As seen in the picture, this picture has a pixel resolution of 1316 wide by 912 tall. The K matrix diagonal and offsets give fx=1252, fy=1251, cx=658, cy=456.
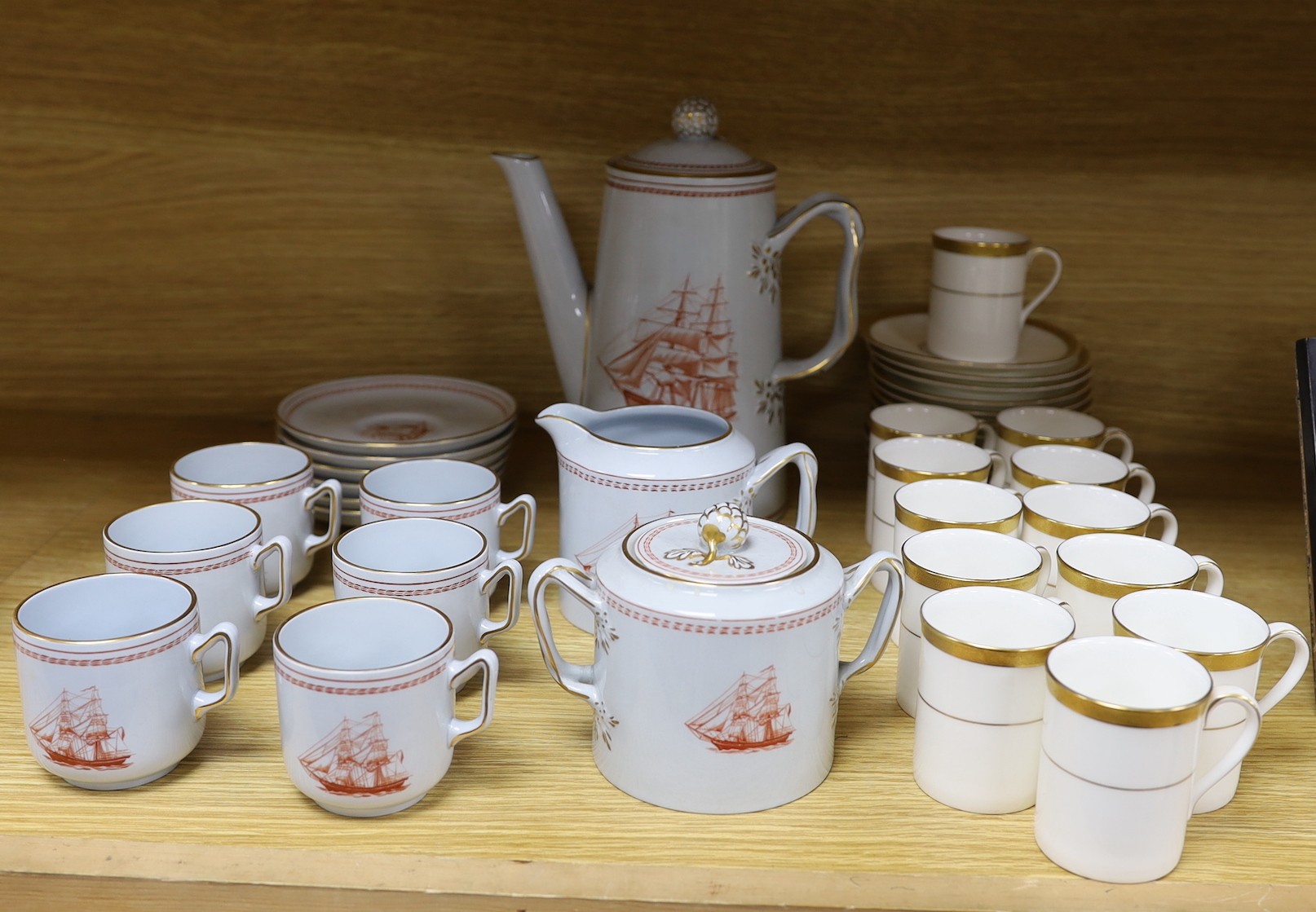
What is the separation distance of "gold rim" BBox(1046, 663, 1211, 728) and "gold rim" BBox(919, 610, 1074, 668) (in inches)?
1.7

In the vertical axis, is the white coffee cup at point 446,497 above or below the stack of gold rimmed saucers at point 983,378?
below

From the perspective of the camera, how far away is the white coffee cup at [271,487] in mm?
842

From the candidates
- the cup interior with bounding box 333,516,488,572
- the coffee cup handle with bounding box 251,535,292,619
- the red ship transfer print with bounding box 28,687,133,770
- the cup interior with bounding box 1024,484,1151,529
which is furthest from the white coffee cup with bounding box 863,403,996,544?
the red ship transfer print with bounding box 28,687,133,770

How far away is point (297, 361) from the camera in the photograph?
3.73 feet

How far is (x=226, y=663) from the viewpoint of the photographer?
67cm

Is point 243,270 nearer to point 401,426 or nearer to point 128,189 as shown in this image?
point 128,189

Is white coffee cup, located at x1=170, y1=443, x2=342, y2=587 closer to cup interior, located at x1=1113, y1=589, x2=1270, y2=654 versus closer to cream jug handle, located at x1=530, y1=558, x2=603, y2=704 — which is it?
cream jug handle, located at x1=530, y1=558, x2=603, y2=704

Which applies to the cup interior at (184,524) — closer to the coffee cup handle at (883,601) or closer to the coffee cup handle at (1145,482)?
the coffee cup handle at (883,601)

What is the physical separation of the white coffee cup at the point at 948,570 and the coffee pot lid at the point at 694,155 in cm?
30

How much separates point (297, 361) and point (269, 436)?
0.07 metres

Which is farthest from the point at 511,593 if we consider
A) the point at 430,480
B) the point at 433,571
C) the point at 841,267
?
the point at 841,267

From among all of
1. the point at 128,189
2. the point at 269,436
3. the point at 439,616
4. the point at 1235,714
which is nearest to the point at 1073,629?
the point at 1235,714

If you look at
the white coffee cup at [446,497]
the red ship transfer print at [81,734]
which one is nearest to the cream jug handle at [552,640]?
the white coffee cup at [446,497]

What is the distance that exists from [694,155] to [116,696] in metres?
0.52
